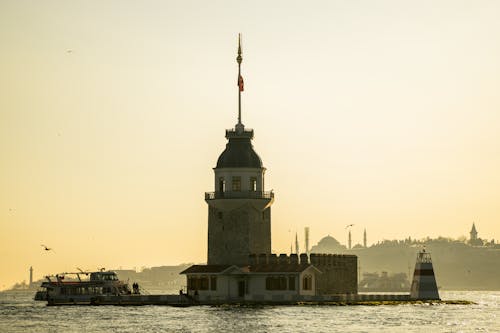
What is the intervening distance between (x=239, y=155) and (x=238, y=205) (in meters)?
5.49

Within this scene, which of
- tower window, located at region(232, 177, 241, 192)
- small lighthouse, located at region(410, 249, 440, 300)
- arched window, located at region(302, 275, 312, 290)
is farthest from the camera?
small lighthouse, located at region(410, 249, 440, 300)

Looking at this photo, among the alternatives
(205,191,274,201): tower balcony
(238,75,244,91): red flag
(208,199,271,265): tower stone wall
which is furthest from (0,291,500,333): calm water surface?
(238,75,244,91): red flag

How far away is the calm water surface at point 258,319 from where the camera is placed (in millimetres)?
105062

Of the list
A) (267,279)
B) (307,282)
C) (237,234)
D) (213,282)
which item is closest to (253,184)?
(237,234)

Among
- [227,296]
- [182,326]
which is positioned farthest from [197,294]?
[182,326]

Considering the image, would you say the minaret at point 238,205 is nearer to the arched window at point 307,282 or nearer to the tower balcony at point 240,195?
the tower balcony at point 240,195

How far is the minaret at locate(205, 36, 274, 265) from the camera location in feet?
451

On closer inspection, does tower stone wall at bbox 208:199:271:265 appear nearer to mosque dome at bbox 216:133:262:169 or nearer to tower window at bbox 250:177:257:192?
tower window at bbox 250:177:257:192

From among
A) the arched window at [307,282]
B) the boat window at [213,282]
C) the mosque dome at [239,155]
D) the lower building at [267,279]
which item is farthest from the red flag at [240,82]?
the arched window at [307,282]

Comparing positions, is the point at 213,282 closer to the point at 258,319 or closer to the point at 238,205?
the point at 238,205

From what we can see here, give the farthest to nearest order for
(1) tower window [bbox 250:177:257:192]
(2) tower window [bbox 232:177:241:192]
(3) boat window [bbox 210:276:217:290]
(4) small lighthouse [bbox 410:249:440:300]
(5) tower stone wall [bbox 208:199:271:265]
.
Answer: (4) small lighthouse [bbox 410:249:440:300] → (1) tower window [bbox 250:177:257:192] → (2) tower window [bbox 232:177:241:192] → (5) tower stone wall [bbox 208:199:271:265] → (3) boat window [bbox 210:276:217:290]

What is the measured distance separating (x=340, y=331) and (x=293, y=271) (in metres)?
33.3

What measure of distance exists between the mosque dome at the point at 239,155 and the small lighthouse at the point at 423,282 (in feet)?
66.1

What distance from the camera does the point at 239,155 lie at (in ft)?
458
